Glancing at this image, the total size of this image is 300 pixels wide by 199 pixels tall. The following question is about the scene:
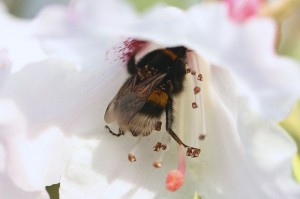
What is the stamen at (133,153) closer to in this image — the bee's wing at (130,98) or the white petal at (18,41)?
the bee's wing at (130,98)

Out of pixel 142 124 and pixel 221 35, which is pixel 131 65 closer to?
pixel 142 124

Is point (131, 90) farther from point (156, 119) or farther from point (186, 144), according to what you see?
point (186, 144)

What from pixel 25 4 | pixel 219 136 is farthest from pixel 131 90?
pixel 25 4

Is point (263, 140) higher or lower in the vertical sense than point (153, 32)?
lower

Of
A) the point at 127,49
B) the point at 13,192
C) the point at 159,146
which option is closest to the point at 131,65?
the point at 127,49

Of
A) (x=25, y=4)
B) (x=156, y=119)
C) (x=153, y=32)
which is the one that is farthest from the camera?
(x=25, y=4)

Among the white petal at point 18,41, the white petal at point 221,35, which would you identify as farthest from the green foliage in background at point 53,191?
the white petal at point 221,35

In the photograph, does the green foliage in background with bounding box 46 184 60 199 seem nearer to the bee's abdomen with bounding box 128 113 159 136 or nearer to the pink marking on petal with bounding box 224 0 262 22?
the bee's abdomen with bounding box 128 113 159 136
